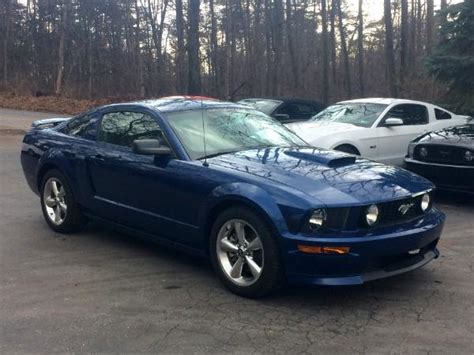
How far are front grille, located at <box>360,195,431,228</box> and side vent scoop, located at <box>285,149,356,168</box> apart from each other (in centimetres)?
64

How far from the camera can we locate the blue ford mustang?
4.15 metres

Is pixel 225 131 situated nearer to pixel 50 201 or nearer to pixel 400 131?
pixel 50 201

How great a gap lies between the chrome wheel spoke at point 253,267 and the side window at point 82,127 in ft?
8.24

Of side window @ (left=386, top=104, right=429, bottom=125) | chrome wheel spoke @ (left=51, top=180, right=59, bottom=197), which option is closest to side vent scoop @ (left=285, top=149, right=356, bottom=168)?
chrome wheel spoke @ (left=51, top=180, right=59, bottom=197)

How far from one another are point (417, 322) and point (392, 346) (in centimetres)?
47

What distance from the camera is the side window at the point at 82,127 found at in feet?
20.3

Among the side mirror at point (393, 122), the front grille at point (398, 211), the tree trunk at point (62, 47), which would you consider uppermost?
the tree trunk at point (62, 47)

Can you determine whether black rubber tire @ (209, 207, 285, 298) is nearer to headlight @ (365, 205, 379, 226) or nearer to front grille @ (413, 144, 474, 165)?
headlight @ (365, 205, 379, 226)

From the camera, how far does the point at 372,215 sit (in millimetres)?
4238

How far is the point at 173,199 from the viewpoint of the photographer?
4.97 m

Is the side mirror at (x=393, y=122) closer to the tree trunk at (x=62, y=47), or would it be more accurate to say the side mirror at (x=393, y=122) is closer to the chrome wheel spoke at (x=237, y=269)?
the chrome wheel spoke at (x=237, y=269)

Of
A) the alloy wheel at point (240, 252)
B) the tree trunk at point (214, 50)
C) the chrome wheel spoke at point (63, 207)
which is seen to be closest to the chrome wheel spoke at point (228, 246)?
the alloy wheel at point (240, 252)

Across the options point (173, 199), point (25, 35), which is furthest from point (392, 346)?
point (25, 35)

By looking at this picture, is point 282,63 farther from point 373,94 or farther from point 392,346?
point 392,346
